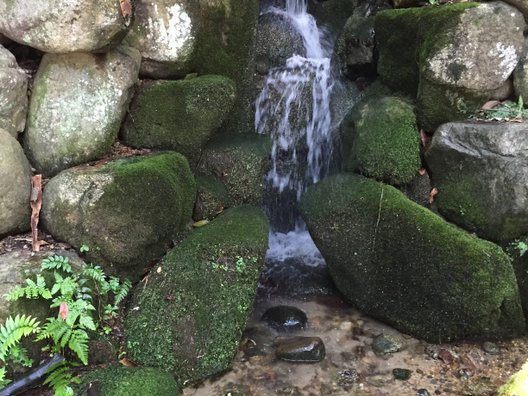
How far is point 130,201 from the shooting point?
4.36 metres

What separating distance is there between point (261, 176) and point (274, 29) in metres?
3.18

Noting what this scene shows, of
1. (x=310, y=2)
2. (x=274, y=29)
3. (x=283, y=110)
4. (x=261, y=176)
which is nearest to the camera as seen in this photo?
(x=261, y=176)

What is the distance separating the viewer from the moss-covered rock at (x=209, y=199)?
5.50m

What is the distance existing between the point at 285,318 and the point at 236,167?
6.31 ft

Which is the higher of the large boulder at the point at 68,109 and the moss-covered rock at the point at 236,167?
the large boulder at the point at 68,109

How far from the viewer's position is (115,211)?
430 cm

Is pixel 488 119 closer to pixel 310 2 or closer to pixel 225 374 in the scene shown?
pixel 225 374

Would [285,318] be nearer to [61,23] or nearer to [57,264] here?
[57,264]

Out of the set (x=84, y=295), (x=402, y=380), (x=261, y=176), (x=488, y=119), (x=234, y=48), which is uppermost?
(x=234, y=48)

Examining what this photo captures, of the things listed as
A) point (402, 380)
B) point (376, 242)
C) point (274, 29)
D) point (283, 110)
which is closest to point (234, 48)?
point (283, 110)

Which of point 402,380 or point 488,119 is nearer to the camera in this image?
point 402,380

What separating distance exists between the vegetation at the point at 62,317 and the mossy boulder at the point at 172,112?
1759 mm

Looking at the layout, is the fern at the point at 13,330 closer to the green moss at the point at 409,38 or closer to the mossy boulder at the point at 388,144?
the mossy boulder at the point at 388,144

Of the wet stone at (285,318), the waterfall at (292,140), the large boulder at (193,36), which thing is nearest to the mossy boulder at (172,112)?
the large boulder at (193,36)
